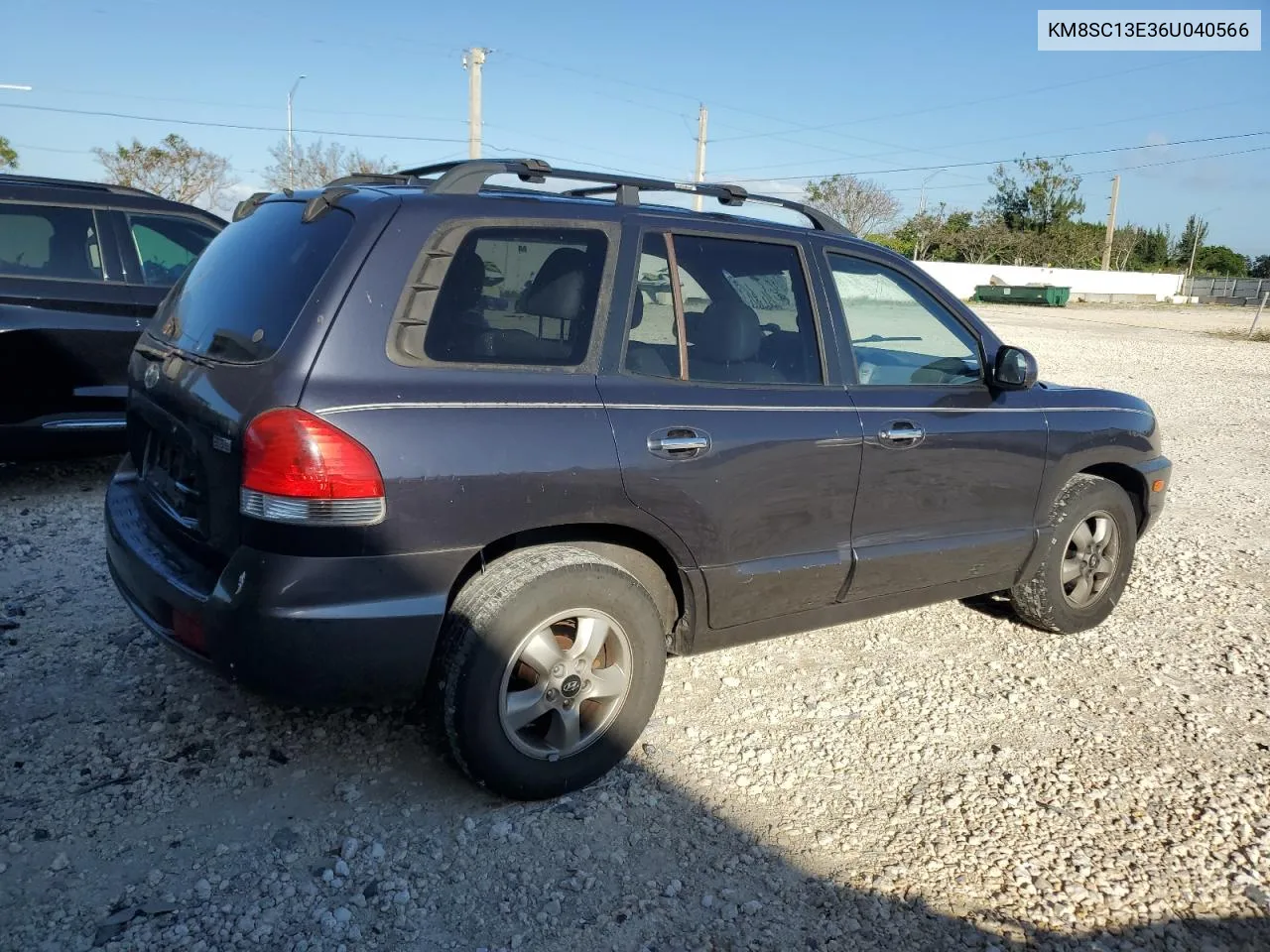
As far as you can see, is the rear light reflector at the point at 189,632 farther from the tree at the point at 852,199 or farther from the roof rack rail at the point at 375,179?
the tree at the point at 852,199

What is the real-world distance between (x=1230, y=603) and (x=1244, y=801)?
7.34 ft

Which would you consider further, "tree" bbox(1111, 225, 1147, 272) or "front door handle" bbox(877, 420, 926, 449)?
"tree" bbox(1111, 225, 1147, 272)

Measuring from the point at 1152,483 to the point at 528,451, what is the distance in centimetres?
338

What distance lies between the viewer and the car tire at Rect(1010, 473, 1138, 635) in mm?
4391

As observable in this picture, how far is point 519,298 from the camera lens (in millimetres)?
2994

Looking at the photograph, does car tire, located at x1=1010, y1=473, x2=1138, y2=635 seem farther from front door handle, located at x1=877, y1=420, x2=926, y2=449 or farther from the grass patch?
the grass patch

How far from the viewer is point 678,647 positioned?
340cm

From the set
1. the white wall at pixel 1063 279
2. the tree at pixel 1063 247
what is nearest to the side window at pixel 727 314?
the white wall at pixel 1063 279

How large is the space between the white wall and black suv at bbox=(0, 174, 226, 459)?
4517 centimetres

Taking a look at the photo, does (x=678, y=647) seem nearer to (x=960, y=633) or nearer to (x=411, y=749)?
(x=411, y=749)

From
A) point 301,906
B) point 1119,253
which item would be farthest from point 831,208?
point 301,906

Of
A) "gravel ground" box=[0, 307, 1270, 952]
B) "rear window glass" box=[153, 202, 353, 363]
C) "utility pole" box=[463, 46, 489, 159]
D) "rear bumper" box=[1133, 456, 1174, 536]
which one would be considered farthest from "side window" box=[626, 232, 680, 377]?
"utility pole" box=[463, 46, 489, 159]

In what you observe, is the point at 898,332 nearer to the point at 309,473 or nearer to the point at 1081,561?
the point at 1081,561

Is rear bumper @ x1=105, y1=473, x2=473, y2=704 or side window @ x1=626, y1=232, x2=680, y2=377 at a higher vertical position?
side window @ x1=626, y1=232, x2=680, y2=377
